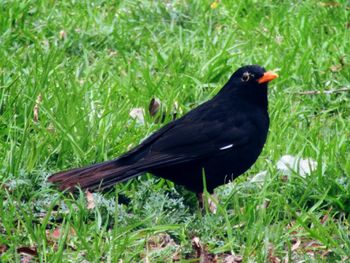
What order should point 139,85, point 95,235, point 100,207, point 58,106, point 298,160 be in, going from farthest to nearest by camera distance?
point 139,85 → point 58,106 → point 298,160 → point 100,207 → point 95,235

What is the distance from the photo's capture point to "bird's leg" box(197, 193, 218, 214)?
507 centimetres

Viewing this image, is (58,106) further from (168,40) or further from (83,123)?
(168,40)

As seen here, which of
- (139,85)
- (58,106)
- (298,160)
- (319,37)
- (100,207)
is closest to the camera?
(100,207)

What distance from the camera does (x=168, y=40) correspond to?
7.75m

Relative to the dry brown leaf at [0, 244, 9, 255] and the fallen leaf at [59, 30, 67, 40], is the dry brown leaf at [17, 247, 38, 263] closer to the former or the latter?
the dry brown leaf at [0, 244, 9, 255]

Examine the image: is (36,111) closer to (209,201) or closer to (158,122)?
(158,122)

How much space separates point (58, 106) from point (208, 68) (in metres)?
1.55

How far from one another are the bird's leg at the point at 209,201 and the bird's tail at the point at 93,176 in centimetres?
39

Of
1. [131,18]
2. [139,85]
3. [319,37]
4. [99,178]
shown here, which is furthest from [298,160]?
[131,18]

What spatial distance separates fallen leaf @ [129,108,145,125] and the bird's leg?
985mm

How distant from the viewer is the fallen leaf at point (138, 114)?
625cm

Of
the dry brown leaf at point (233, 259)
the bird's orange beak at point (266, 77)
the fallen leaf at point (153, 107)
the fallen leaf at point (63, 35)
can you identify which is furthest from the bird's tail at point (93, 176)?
the fallen leaf at point (63, 35)

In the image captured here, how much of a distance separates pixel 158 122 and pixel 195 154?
97 centimetres

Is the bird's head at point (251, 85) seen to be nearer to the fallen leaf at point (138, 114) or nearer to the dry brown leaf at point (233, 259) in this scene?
the fallen leaf at point (138, 114)
